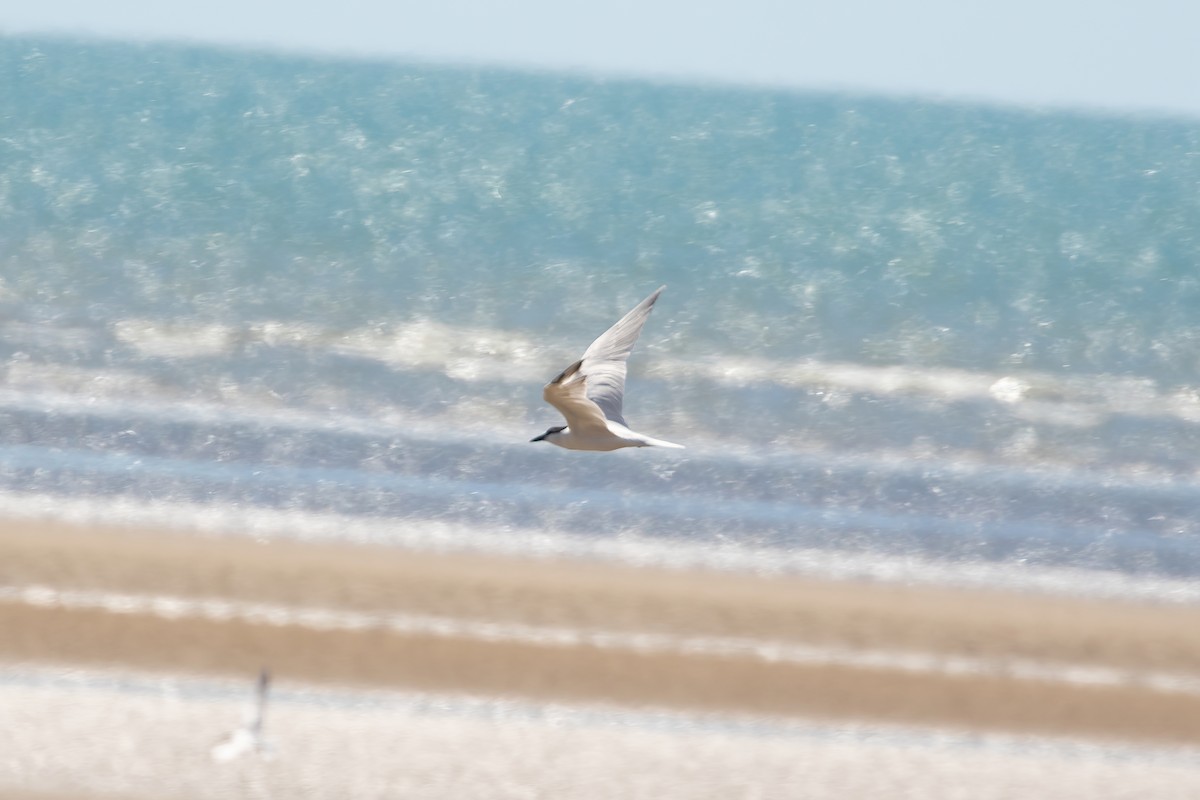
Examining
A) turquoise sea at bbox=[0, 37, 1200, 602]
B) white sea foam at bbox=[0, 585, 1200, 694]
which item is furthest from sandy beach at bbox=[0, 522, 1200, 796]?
turquoise sea at bbox=[0, 37, 1200, 602]

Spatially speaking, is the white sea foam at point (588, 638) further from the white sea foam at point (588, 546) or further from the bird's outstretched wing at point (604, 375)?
the bird's outstretched wing at point (604, 375)

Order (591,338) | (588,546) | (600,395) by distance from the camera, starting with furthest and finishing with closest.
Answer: (591,338)
(588,546)
(600,395)

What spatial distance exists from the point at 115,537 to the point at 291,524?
4.74 ft

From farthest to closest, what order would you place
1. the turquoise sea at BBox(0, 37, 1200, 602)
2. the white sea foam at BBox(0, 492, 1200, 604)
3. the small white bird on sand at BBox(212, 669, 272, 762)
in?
the turquoise sea at BBox(0, 37, 1200, 602) < the white sea foam at BBox(0, 492, 1200, 604) < the small white bird on sand at BBox(212, 669, 272, 762)

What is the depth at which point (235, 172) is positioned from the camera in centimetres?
3409

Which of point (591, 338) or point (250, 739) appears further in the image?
point (591, 338)

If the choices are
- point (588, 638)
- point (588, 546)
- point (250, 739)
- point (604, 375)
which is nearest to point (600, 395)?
point (604, 375)

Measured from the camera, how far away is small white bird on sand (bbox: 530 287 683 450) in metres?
10.5

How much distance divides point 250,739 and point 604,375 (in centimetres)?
298

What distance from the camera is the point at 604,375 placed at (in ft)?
36.2

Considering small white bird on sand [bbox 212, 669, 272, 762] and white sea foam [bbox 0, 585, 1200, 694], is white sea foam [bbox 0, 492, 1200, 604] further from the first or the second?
small white bird on sand [bbox 212, 669, 272, 762]

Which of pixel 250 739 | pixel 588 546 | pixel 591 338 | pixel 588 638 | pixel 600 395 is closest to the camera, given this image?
pixel 250 739

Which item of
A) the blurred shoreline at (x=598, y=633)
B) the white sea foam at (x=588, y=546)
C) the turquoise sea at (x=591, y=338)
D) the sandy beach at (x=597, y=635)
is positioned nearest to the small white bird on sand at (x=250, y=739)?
the sandy beach at (x=597, y=635)

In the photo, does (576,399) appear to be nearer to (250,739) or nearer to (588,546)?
(250,739)
